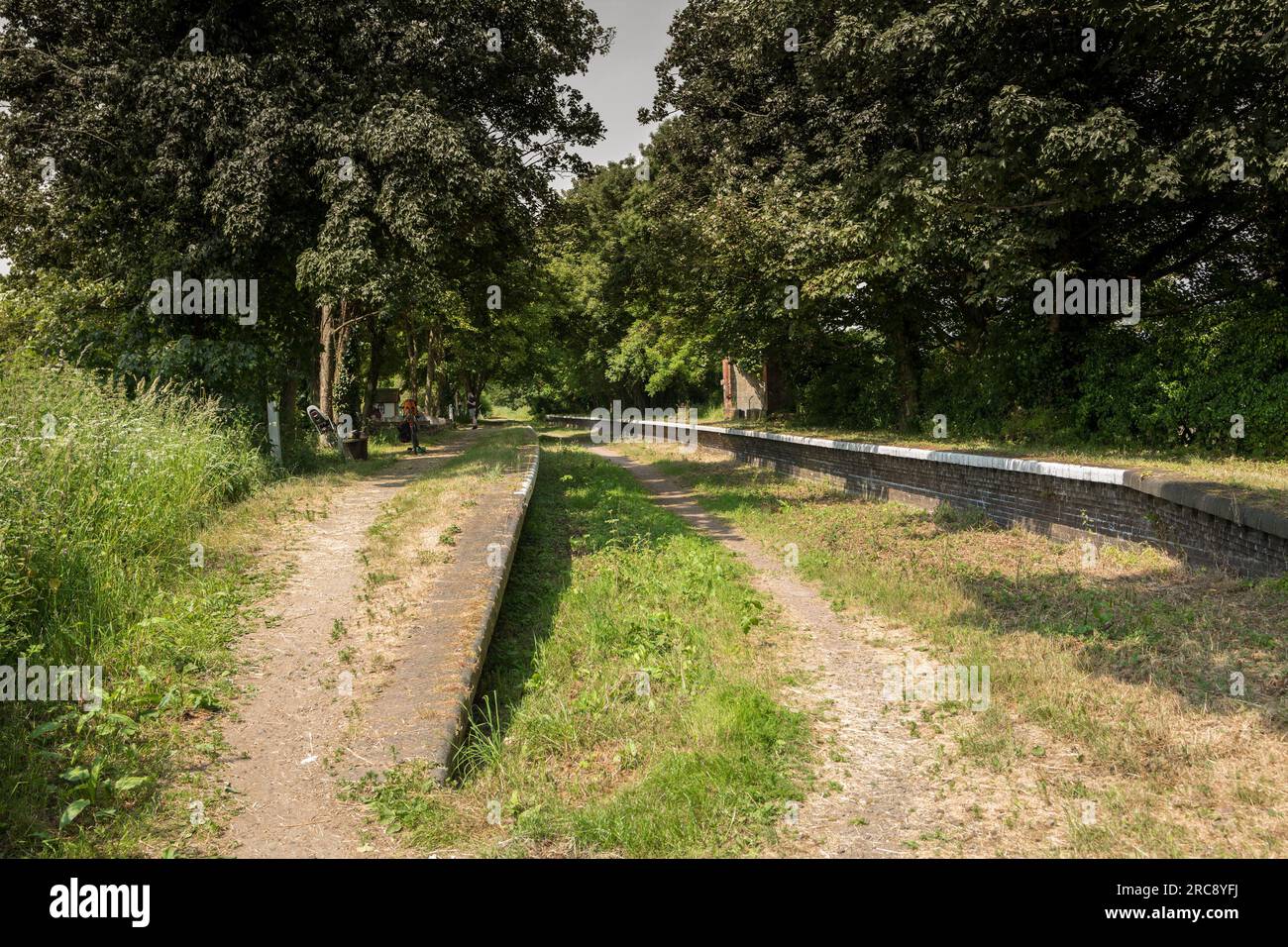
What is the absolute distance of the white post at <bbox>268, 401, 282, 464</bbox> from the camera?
→ 13164 mm

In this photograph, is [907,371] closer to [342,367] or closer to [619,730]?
[619,730]

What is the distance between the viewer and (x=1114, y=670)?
572 centimetres

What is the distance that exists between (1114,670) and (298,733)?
5.37 m

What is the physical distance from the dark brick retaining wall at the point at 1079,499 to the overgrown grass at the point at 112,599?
802 centimetres

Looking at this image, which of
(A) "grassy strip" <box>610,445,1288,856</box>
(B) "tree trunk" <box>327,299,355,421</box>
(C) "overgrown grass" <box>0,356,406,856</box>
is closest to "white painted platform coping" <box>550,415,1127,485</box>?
(A) "grassy strip" <box>610,445,1288,856</box>

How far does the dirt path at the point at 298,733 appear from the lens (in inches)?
150

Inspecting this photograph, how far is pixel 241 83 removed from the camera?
501 inches

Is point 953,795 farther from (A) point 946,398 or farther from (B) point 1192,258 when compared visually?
(A) point 946,398

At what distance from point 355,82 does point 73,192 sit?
487cm

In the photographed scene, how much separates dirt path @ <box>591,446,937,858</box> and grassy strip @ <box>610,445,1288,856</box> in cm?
40

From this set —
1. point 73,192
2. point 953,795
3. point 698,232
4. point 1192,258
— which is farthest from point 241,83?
point 1192,258

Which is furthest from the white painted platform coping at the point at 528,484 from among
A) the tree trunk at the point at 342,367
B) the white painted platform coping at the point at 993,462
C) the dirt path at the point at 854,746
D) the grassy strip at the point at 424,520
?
the tree trunk at the point at 342,367

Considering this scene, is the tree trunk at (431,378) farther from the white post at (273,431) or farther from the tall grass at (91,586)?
the tall grass at (91,586)

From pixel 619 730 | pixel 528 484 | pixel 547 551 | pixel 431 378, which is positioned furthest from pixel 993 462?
pixel 431 378
